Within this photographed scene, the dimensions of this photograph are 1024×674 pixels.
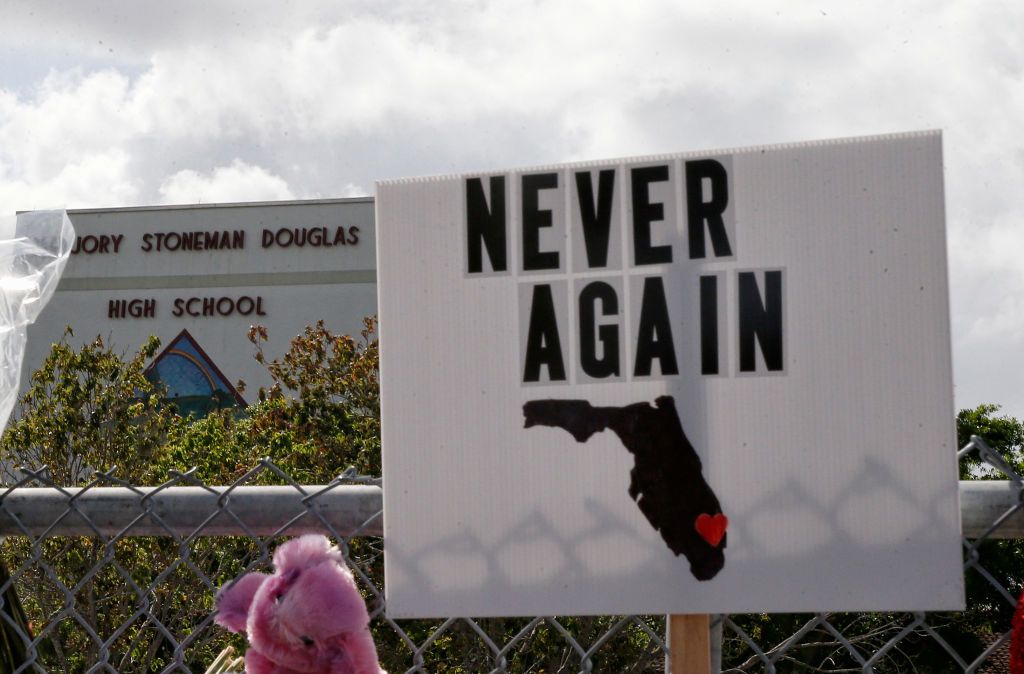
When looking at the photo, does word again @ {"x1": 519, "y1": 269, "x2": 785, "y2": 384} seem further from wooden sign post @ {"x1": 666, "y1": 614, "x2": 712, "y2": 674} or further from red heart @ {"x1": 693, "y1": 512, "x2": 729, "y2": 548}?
wooden sign post @ {"x1": 666, "y1": 614, "x2": 712, "y2": 674}

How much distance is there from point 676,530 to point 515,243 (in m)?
0.42

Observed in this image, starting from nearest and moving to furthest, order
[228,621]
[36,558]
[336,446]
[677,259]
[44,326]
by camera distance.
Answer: [228,621], [677,259], [36,558], [336,446], [44,326]

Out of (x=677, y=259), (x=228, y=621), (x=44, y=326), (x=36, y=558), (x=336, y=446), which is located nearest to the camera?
(x=228, y=621)

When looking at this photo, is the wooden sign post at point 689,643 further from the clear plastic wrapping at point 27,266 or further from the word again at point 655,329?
the clear plastic wrapping at point 27,266

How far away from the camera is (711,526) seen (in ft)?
4.75

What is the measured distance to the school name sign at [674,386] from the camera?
55.6 inches

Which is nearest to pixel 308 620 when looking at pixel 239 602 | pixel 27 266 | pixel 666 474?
pixel 239 602

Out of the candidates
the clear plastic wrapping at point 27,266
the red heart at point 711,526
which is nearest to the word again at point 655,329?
the red heart at point 711,526

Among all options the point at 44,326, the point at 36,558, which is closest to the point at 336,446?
the point at 36,558

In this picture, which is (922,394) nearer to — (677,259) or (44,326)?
(677,259)

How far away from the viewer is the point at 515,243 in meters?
1.52

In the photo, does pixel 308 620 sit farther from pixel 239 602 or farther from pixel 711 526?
pixel 711 526

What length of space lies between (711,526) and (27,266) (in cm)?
131

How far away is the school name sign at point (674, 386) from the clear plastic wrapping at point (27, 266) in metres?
0.80
